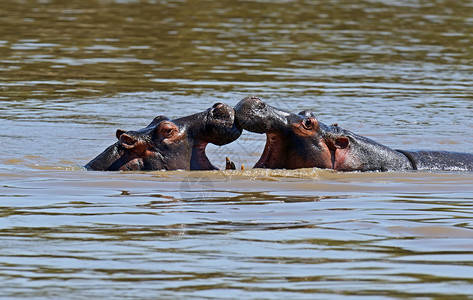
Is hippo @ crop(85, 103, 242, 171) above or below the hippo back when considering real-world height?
above

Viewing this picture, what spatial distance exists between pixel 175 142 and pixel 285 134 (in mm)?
911

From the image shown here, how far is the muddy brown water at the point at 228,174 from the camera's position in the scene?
5.57m

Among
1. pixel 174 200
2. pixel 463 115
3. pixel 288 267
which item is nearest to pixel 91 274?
pixel 288 267

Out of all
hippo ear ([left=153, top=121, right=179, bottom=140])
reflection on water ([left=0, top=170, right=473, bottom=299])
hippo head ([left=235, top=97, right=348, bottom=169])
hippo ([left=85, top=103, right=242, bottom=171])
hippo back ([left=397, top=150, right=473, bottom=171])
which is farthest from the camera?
hippo back ([left=397, top=150, right=473, bottom=171])

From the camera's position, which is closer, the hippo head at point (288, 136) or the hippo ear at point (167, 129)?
the hippo head at point (288, 136)

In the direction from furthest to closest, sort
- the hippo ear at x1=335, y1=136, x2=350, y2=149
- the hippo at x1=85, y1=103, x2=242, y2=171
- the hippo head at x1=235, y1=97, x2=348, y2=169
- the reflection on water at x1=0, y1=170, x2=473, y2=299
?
1. the hippo ear at x1=335, y1=136, x2=350, y2=149
2. the hippo at x1=85, y1=103, x2=242, y2=171
3. the hippo head at x1=235, y1=97, x2=348, y2=169
4. the reflection on water at x1=0, y1=170, x2=473, y2=299

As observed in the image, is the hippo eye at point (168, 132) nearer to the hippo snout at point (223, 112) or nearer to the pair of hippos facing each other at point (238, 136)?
the pair of hippos facing each other at point (238, 136)

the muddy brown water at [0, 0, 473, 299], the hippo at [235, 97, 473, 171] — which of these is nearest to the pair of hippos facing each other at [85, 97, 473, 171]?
the hippo at [235, 97, 473, 171]

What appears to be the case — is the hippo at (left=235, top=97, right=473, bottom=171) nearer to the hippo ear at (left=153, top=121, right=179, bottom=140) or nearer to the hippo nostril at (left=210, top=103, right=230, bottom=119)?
the hippo nostril at (left=210, top=103, right=230, bottom=119)

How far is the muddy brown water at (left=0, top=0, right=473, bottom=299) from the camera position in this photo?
557cm

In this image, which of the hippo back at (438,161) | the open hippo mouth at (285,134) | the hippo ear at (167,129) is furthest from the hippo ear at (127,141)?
the hippo back at (438,161)

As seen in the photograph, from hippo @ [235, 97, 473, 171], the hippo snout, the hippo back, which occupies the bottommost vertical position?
the hippo back

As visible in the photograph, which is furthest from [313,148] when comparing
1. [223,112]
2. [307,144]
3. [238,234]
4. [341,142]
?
[238,234]

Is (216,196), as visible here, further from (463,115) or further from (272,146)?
(463,115)
